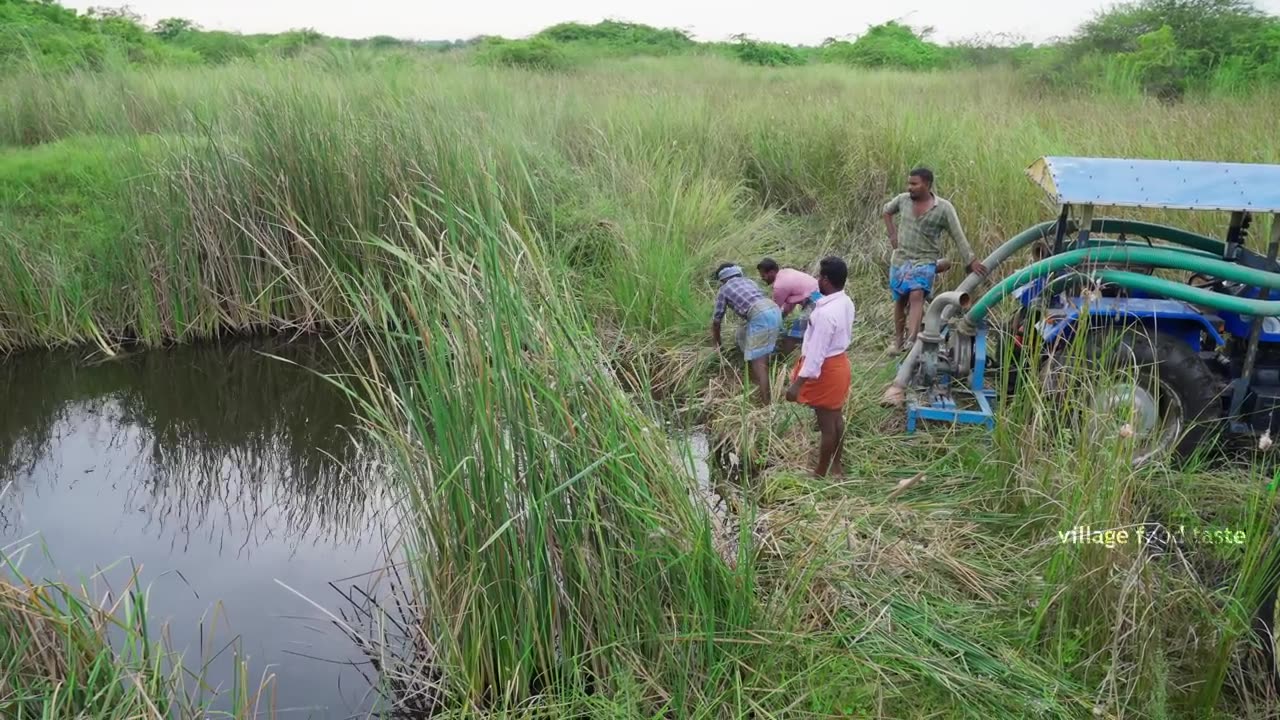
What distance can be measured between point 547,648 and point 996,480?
2342 mm

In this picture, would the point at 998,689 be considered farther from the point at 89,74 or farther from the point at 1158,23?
the point at 1158,23

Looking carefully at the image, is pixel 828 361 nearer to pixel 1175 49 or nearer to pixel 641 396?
pixel 641 396

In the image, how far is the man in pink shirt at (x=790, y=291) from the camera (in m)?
6.38

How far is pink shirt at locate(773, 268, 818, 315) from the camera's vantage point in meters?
6.42

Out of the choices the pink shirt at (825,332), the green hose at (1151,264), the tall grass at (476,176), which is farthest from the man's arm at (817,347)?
the tall grass at (476,176)

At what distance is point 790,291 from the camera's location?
6430 millimetres

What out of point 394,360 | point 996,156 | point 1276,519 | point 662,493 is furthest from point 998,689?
point 996,156

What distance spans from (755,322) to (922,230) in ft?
4.29

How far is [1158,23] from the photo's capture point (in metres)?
14.7

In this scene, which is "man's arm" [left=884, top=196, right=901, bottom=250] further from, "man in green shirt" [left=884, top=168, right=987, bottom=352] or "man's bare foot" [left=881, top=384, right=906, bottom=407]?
"man's bare foot" [left=881, top=384, right=906, bottom=407]

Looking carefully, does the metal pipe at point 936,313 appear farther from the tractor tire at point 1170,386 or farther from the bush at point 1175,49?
the bush at point 1175,49

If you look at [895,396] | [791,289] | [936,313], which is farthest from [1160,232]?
[791,289]

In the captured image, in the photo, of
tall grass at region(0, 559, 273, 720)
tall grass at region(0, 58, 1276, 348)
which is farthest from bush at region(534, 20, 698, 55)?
tall grass at region(0, 559, 273, 720)

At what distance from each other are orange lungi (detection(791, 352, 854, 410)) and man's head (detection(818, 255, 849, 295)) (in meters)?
0.34
